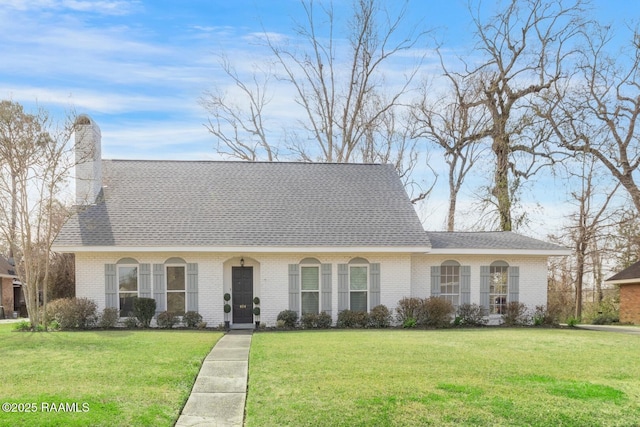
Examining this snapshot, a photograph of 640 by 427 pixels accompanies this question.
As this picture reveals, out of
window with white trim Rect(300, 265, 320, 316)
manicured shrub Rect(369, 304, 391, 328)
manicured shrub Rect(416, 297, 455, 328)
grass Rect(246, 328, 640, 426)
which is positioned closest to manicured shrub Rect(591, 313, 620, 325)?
manicured shrub Rect(416, 297, 455, 328)

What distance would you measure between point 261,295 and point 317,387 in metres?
10.2

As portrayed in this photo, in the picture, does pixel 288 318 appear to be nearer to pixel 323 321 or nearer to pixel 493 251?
pixel 323 321

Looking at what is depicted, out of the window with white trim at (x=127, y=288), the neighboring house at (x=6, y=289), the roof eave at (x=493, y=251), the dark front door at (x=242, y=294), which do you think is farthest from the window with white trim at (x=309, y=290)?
the neighboring house at (x=6, y=289)

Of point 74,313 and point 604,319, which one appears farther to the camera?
point 604,319

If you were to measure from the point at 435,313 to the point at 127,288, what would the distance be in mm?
10109

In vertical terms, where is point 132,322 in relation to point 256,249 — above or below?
below

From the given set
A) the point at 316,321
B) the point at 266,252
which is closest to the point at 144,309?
the point at 266,252

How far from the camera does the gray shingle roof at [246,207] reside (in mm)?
18922

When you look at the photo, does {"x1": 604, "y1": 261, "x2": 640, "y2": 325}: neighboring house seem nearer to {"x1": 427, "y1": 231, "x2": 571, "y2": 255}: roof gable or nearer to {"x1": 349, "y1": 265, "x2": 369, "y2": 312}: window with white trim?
{"x1": 427, "y1": 231, "x2": 571, "y2": 255}: roof gable

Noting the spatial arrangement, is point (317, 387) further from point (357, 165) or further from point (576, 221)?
point (576, 221)

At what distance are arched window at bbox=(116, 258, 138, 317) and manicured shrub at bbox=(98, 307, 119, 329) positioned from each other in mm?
546

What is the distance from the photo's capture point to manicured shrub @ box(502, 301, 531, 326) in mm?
20016

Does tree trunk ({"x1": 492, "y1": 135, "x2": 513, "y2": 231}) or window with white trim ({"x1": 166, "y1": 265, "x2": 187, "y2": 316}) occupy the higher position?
tree trunk ({"x1": 492, "y1": 135, "x2": 513, "y2": 231})

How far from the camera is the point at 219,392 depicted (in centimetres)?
901
